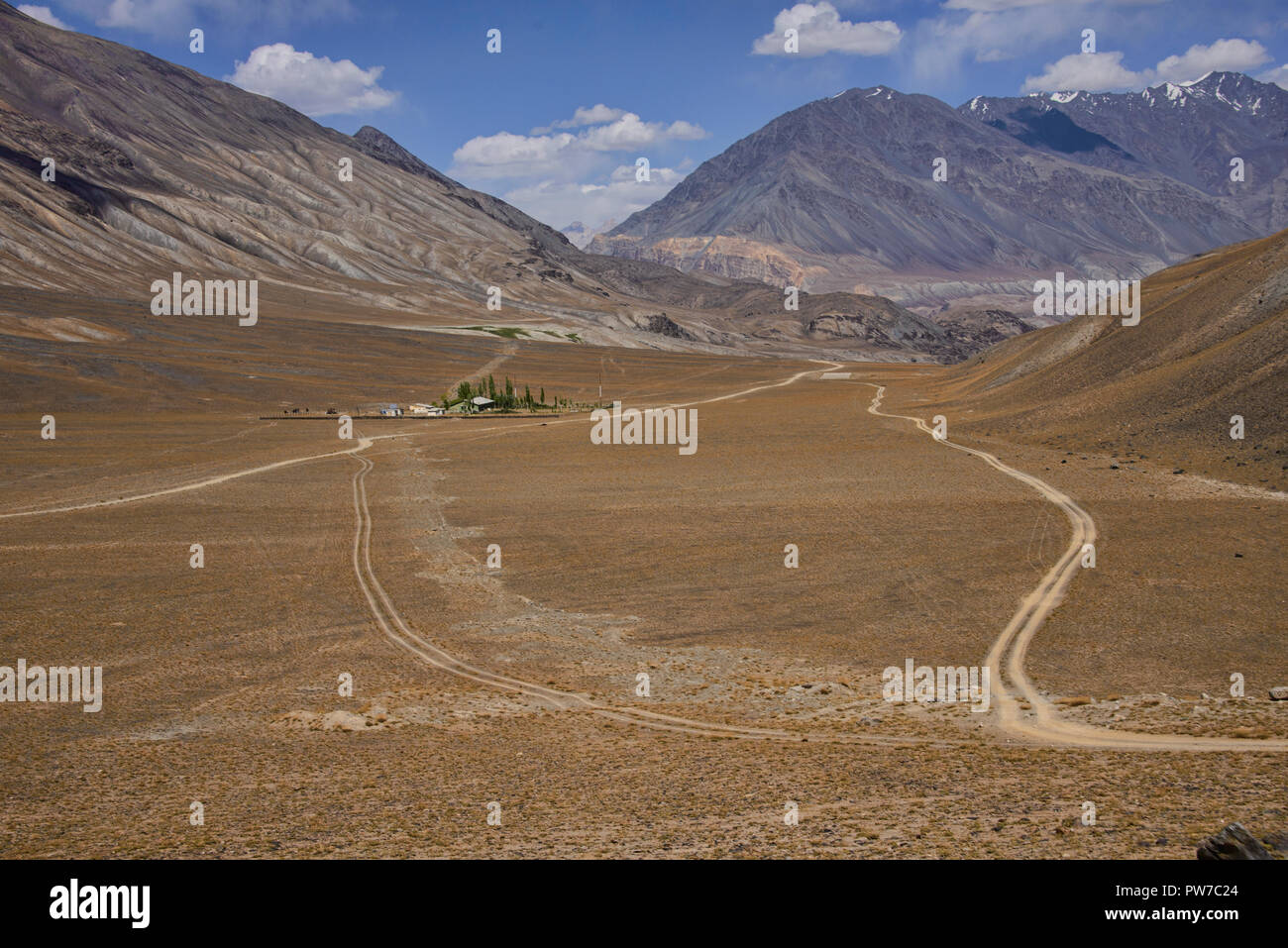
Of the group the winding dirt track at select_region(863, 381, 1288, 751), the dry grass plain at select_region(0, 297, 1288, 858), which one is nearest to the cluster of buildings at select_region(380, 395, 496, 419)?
the dry grass plain at select_region(0, 297, 1288, 858)

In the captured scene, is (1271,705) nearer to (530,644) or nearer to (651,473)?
(530,644)

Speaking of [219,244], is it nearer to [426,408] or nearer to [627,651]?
[426,408]

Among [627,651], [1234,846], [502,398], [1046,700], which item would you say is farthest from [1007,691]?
[502,398]

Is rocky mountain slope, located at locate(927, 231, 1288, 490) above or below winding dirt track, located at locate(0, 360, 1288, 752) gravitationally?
above

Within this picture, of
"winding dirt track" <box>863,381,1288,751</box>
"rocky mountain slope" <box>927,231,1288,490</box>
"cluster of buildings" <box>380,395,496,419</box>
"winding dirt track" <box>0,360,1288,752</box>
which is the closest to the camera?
"winding dirt track" <box>863,381,1288,751</box>

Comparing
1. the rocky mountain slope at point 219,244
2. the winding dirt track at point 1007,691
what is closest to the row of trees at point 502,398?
the winding dirt track at point 1007,691

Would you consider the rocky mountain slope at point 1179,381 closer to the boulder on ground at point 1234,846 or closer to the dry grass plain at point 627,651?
the dry grass plain at point 627,651

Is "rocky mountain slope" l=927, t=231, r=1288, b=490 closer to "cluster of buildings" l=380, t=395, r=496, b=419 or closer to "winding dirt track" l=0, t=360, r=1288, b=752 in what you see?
"winding dirt track" l=0, t=360, r=1288, b=752
